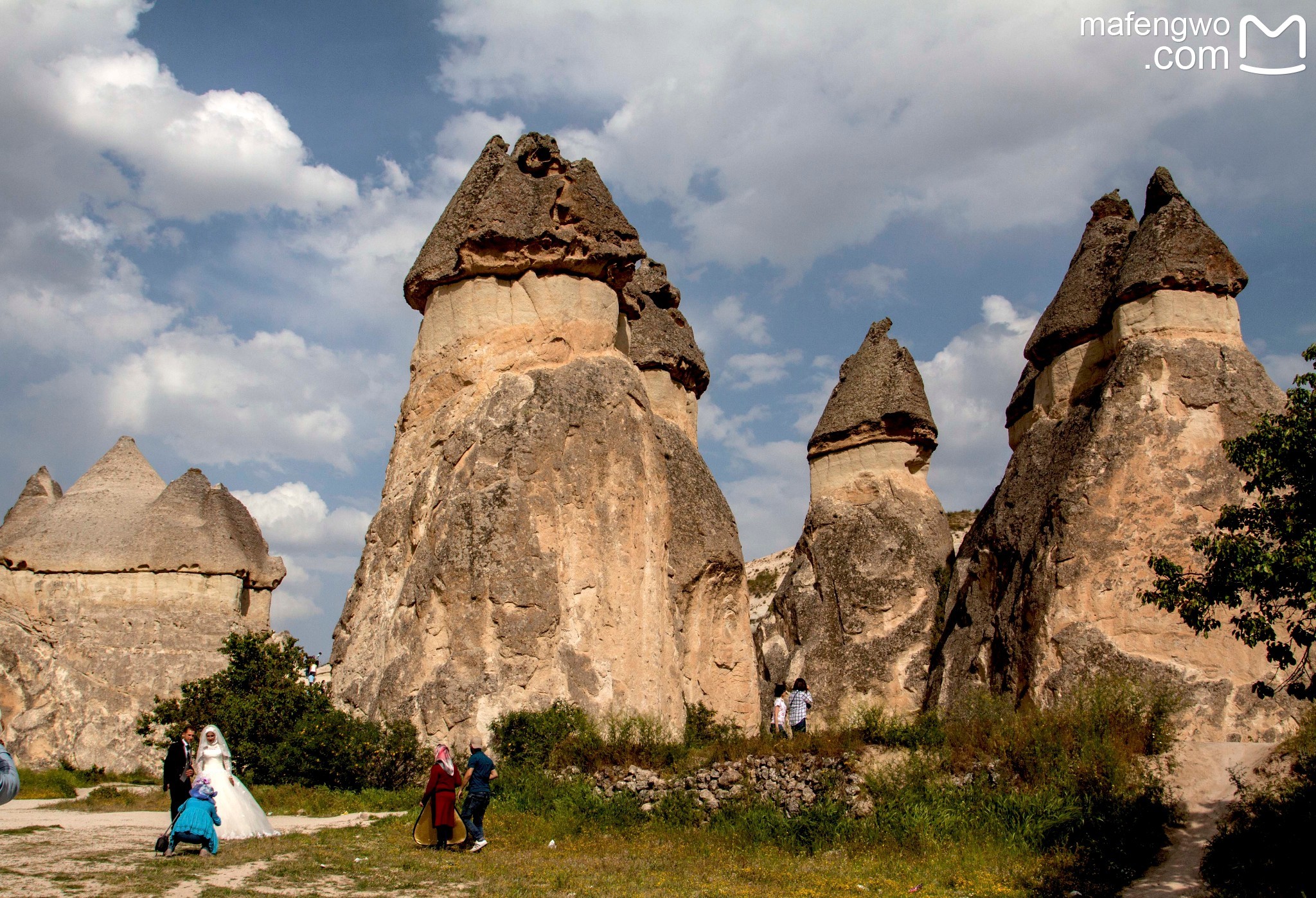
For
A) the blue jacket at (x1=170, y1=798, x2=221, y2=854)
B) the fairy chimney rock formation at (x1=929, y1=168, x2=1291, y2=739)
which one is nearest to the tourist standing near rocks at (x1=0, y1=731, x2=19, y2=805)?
the blue jacket at (x1=170, y1=798, x2=221, y2=854)

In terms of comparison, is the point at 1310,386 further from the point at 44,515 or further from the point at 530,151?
the point at 44,515

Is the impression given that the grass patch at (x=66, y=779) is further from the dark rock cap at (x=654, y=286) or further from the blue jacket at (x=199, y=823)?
the dark rock cap at (x=654, y=286)

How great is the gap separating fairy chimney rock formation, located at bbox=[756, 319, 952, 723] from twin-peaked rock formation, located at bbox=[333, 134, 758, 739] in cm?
587

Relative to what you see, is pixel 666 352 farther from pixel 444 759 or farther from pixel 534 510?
pixel 444 759

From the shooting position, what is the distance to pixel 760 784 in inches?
391

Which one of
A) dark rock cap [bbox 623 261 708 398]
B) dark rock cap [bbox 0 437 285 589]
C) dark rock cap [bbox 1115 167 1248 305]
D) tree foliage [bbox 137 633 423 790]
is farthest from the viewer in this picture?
dark rock cap [bbox 623 261 708 398]

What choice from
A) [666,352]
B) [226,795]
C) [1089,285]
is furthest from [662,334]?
[226,795]

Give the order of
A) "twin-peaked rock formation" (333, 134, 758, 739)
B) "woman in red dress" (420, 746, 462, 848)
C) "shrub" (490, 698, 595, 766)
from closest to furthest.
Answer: "woman in red dress" (420, 746, 462, 848), "shrub" (490, 698, 595, 766), "twin-peaked rock formation" (333, 134, 758, 739)

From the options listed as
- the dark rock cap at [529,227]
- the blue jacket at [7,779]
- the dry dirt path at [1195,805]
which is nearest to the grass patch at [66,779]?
the dark rock cap at [529,227]

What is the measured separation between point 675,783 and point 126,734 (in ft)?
39.5

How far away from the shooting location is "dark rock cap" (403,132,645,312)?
14477 mm

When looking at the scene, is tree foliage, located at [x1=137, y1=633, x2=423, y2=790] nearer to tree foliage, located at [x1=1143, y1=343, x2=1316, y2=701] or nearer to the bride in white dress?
the bride in white dress

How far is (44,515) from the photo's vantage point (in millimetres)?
19812

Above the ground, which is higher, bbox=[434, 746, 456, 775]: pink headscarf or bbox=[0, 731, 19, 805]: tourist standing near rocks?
bbox=[0, 731, 19, 805]: tourist standing near rocks
